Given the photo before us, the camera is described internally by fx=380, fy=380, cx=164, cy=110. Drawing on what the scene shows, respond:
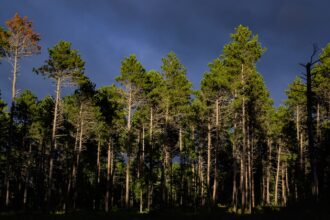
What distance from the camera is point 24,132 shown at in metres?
43.7

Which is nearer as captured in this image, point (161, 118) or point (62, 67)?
point (62, 67)

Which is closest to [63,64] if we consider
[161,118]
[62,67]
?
[62,67]

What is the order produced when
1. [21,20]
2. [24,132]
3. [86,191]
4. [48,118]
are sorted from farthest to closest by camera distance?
[86,191]
[24,132]
[48,118]
[21,20]

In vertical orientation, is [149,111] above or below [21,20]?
below

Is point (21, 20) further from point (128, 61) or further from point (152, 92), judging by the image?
point (152, 92)

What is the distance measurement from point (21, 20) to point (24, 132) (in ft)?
72.2

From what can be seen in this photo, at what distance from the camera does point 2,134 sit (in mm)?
40344

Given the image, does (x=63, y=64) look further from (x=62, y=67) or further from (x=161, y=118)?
(x=161, y=118)

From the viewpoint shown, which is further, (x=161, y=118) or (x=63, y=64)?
(x=161, y=118)

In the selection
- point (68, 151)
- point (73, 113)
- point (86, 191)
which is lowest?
point (86, 191)

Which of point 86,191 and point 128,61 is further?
point 86,191

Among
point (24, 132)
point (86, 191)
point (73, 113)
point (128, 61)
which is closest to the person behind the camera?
point (128, 61)

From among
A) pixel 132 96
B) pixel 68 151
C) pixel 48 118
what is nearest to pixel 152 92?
pixel 132 96

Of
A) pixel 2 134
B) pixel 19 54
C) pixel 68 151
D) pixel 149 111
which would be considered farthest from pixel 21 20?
pixel 68 151
